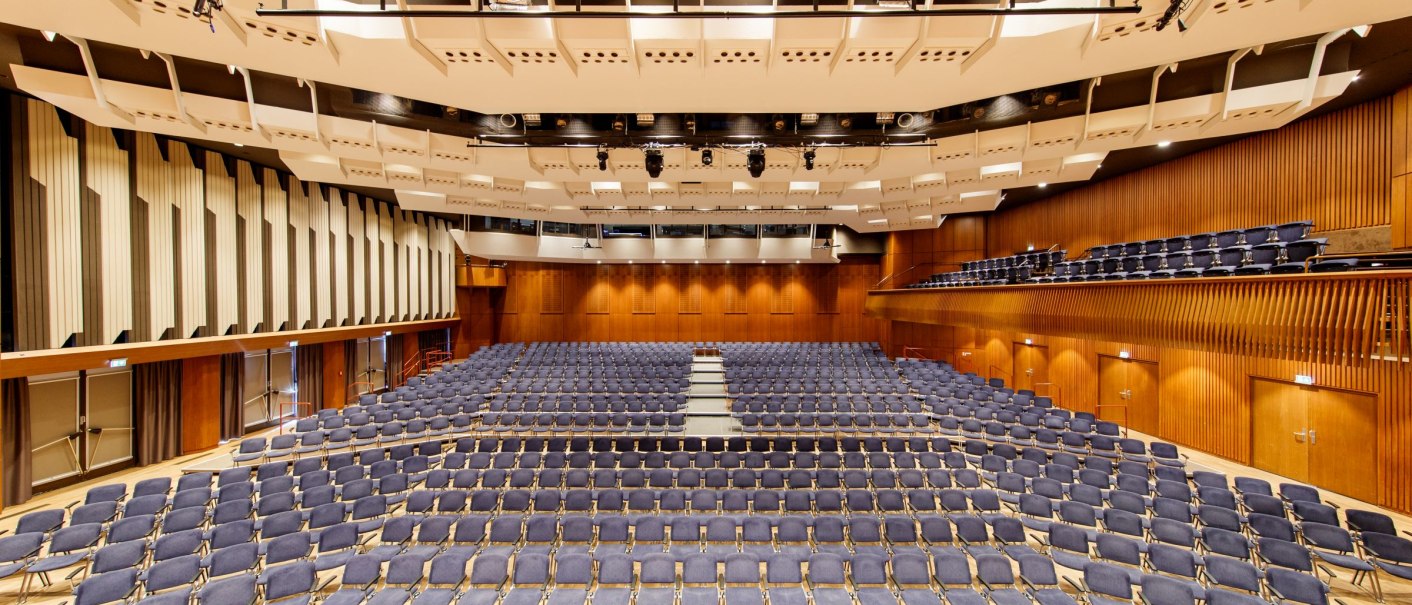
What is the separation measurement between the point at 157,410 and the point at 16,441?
1946 millimetres

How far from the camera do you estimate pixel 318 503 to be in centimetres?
672

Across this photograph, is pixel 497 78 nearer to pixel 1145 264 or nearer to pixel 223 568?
pixel 223 568

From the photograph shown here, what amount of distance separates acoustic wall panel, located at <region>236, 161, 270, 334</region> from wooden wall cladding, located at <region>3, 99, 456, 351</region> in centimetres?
2

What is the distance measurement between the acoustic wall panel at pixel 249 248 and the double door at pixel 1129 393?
1813cm

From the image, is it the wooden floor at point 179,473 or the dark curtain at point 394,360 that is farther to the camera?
the dark curtain at point 394,360

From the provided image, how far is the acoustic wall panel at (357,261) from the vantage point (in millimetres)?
13883

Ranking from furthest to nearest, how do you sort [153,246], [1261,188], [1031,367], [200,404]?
[1031,367]
[200,404]
[1261,188]
[153,246]

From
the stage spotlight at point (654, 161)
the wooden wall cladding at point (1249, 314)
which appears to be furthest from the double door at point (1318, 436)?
the stage spotlight at point (654, 161)

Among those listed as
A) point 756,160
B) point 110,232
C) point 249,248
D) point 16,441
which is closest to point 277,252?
point 249,248

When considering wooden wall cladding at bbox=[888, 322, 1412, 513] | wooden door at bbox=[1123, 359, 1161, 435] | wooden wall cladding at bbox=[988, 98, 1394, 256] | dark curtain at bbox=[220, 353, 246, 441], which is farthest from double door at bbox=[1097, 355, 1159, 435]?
dark curtain at bbox=[220, 353, 246, 441]

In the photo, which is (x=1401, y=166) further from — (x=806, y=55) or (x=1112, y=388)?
(x=806, y=55)

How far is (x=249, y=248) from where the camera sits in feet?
35.3

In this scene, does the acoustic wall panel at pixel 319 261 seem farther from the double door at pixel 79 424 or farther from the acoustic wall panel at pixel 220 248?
the double door at pixel 79 424

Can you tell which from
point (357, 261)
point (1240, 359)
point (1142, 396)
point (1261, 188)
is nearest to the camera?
point (1261, 188)
